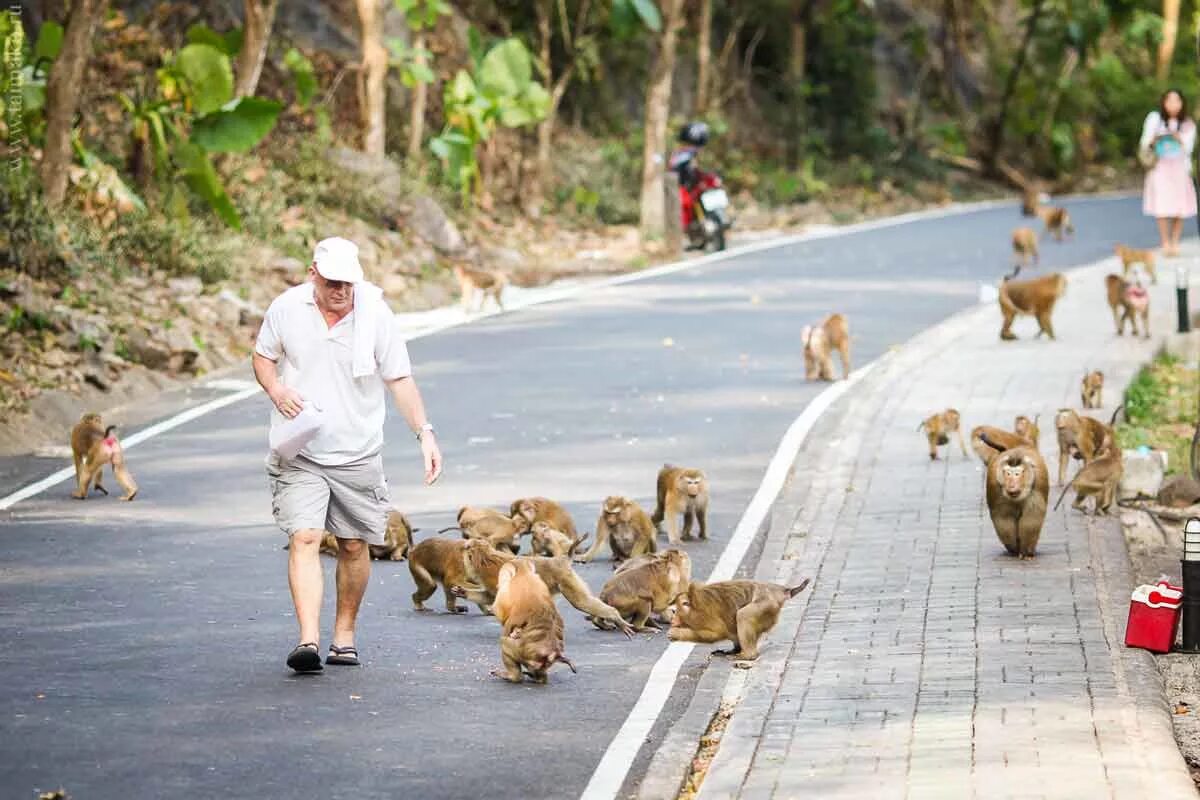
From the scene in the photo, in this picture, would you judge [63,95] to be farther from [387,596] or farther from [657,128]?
[657,128]

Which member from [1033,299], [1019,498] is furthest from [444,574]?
[1033,299]

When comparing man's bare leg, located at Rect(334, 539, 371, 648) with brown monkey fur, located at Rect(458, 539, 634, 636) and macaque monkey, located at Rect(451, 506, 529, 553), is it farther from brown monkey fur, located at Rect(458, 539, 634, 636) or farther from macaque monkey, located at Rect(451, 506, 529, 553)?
macaque monkey, located at Rect(451, 506, 529, 553)

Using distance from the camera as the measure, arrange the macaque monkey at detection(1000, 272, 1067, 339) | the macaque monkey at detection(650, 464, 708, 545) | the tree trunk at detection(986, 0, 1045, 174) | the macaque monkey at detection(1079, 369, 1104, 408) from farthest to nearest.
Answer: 1. the tree trunk at detection(986, 0, 1045, 174)
2. the macaque monkey at detection(1000, 272, 1067, 339)
3. the macaque monkey at detection(1079, 369, 1104, 408)
4. the macaque monkey at detection(650, 464, 708, 545)

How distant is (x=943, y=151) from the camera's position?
51.1 m

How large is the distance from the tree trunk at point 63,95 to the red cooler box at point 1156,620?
52.1 ft

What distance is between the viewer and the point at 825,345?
21156mm

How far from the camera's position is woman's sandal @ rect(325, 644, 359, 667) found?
1064cm

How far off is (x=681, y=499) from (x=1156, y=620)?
12.2 ft

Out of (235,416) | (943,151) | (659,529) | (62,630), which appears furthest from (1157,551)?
(943,151)

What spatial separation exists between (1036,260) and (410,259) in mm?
9654

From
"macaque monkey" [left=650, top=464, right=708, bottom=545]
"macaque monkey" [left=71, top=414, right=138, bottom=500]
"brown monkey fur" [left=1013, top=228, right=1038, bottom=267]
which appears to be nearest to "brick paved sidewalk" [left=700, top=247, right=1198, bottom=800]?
"macaque monkey" [left=650, top=464, right=708, bottom=545]

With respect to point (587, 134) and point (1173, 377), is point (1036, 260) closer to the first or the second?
point (1173, 377)

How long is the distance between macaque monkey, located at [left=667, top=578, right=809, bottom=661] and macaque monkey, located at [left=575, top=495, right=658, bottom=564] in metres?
1.67

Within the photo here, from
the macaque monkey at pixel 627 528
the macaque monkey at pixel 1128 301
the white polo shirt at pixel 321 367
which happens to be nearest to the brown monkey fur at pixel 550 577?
the white polo shirt at pixel 321 367
